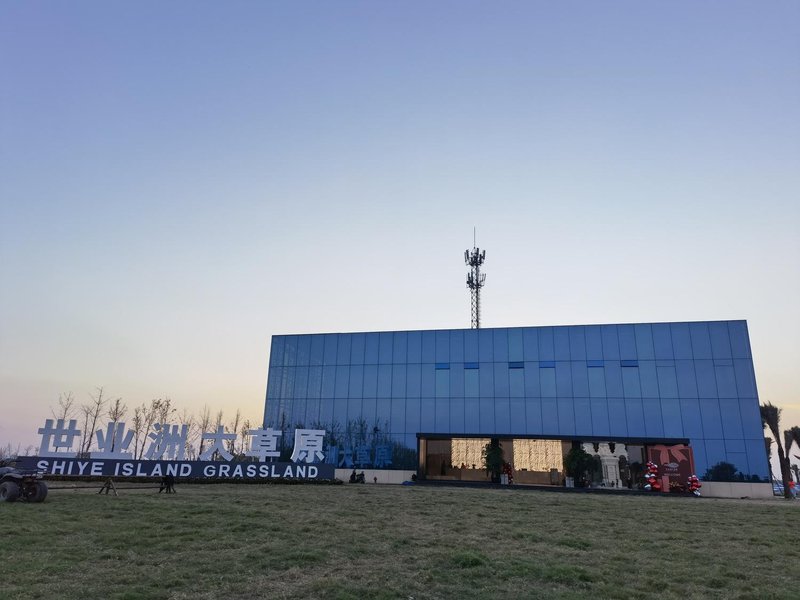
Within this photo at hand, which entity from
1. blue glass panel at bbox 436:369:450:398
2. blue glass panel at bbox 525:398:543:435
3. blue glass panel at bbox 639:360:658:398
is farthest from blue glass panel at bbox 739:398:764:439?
blue glass panel at bbox 436:369:450:398

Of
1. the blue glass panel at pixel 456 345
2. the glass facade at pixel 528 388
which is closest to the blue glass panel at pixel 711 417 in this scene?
the glass facade at pixel 528 388

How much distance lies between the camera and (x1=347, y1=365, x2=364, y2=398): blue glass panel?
161ft

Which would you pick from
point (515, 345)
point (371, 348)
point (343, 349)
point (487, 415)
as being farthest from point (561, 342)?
point (343, 349)

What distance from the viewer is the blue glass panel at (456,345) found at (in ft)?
157

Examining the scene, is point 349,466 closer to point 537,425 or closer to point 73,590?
point 537,425

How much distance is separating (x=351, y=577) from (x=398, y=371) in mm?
38241

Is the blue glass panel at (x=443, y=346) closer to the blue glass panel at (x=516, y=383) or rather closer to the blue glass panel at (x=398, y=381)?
the blue glass panel at (x=398, y=381)

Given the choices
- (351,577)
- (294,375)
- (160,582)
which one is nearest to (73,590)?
(160,582)

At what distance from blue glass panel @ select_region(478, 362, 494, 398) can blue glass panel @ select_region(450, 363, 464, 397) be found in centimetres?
165

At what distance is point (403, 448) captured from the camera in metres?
46.2

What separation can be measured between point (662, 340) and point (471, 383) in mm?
15678

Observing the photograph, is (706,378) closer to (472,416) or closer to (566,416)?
(566,416)

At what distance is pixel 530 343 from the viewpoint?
46.5 m

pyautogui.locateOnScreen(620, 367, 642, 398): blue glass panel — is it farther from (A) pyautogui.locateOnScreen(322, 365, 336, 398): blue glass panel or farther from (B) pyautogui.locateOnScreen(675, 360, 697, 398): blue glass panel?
(A) pyautogui.locateOnScreen(322, 365, 336, 398): blue glass panel
